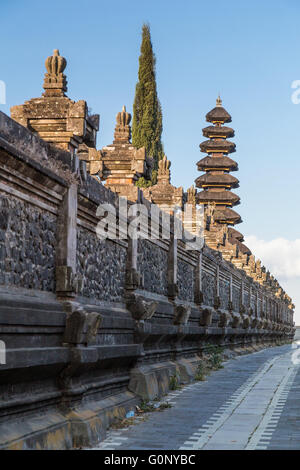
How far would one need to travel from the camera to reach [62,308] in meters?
8.41

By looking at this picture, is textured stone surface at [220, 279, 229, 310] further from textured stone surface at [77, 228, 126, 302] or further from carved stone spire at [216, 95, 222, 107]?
carved stone spire at [216, 95, 222, 107]

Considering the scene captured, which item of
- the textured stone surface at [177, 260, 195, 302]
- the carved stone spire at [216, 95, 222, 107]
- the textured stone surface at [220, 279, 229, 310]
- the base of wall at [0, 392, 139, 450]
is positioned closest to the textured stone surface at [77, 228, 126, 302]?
the base of wall at [0, 392, 139, 450]

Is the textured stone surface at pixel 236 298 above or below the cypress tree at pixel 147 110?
below

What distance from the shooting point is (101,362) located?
9.75 metres

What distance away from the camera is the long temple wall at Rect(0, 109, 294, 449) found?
23.2ft

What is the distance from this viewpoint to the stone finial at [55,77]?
9820mm

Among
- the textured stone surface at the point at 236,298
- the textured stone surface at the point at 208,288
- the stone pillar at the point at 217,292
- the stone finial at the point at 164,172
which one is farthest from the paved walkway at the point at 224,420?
the textured stone surface at the point at 236,298

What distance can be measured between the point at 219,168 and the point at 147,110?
13.9 m

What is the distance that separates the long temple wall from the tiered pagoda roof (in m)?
60.0

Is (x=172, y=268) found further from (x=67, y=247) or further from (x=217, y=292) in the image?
(x=217, y=292)

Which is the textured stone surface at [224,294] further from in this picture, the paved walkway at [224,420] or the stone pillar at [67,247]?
the stone pillar at [67,247]

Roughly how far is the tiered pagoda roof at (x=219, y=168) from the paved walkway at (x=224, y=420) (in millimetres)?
57353
